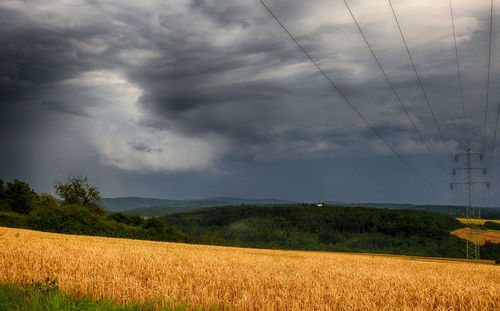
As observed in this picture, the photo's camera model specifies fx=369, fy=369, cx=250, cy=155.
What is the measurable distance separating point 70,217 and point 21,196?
26444mm

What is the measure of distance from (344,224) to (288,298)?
19182cm

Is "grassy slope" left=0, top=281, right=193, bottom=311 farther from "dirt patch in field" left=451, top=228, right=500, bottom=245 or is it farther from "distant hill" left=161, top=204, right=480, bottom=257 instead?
"distant hill" left=161, top=204, right=480, bottom=257

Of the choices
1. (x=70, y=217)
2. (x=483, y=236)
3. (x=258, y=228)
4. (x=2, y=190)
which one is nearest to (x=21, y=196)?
(x=2, y=190)

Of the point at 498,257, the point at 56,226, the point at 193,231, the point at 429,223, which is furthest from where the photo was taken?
the point at 193,231

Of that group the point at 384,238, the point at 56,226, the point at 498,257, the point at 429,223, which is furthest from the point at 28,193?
the point at 429,223

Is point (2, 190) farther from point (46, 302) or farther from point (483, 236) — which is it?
point (483, 236)

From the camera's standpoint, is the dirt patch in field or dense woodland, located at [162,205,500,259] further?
dense woodland, located at [162,205,500,259]

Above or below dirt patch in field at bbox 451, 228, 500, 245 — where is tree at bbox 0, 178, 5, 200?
above

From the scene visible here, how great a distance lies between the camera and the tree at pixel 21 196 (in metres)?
81.2

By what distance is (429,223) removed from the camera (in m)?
170

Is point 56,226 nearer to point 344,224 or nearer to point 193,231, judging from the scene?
point 193,231

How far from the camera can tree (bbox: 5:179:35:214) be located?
8125 cm

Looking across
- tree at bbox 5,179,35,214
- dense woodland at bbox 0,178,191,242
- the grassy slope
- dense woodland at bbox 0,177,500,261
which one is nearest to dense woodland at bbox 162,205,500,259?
dense woodland at bbox 0,177,500,261

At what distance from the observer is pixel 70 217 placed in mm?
63625
